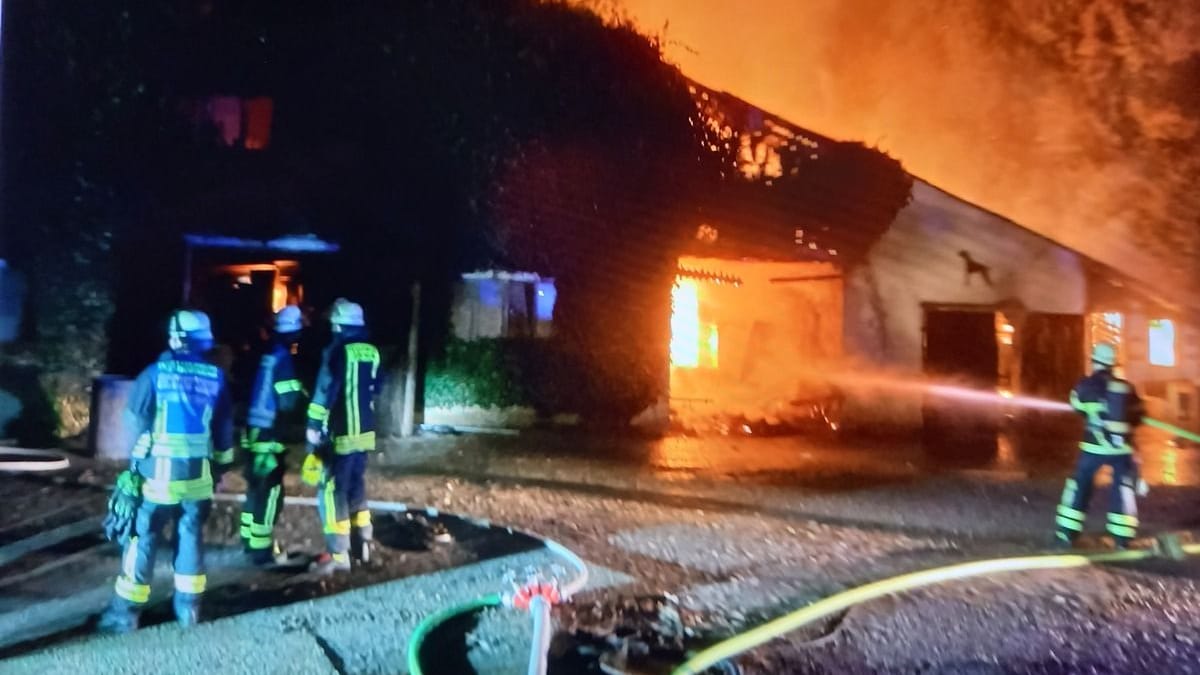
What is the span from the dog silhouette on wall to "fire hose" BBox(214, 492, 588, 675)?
10.2m

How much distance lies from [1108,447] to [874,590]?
9.12 ft

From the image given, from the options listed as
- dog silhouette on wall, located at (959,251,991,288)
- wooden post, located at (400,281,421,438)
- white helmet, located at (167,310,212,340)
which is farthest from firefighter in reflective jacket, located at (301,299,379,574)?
dog silhouette on wall, located at (959,251,991,288)

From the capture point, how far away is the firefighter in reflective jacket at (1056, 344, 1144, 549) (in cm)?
641

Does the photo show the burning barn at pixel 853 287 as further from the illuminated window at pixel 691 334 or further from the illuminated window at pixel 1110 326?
the illuminated window at pixel 691 334

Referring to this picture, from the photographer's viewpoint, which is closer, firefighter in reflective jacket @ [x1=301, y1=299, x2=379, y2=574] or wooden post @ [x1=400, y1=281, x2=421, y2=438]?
firefighter in reflective jacket @ [x1=301, y1=299, x2=379, y2=574]

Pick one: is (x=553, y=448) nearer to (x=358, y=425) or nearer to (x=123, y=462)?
(x=123, y=462)

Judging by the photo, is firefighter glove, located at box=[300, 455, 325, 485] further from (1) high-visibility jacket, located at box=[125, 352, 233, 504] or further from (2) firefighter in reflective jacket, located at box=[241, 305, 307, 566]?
(1) high-visibility jacket, located at box=[125, 352, 233, 504]

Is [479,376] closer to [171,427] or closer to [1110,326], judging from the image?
[171,427]

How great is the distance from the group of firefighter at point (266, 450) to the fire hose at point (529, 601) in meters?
1.23

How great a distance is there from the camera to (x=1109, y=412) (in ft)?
21.1

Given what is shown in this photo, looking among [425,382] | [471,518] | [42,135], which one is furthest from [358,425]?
[42,135]

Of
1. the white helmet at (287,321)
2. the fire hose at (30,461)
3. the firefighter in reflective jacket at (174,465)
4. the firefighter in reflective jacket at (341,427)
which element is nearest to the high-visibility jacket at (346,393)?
the firefighter in reflective jacket at (341,427)

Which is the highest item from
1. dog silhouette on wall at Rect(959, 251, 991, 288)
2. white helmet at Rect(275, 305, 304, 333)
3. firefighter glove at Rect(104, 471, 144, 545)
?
dog silhouette on wall at Rect(959, 251, 991, 288)

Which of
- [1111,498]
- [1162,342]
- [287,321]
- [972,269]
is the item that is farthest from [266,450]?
[1162,342]
